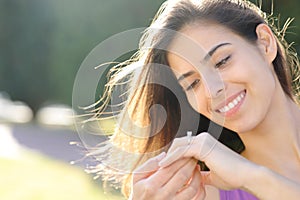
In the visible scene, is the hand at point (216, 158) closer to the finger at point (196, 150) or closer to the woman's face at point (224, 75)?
the finger at point (196, 150)

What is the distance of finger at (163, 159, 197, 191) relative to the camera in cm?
219

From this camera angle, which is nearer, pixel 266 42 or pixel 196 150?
pixel 196 150

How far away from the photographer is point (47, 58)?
13.6m

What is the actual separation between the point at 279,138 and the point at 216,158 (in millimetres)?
601

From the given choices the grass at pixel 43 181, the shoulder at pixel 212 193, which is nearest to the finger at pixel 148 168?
the shoulder at pixel 212 193

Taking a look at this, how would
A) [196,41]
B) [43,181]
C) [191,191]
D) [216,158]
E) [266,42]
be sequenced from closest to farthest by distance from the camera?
[216,158] < [191,191] < [196,41] < [266,42] < [43,181]

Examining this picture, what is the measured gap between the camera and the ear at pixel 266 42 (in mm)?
2574

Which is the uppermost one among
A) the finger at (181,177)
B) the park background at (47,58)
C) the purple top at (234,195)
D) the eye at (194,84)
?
the eye at (194,84)

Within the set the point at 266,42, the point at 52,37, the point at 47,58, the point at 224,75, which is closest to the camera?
the point at 224,75

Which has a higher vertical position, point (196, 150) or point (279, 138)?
point (196, 150)

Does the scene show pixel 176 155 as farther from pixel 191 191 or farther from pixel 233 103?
pixel 233 103

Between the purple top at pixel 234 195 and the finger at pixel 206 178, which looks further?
the purple top at pixel 234 195

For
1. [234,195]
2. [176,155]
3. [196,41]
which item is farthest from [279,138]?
[176,155]

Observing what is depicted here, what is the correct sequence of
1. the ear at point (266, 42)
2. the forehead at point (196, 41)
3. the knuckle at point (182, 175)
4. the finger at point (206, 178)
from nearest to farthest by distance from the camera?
the knuckle at point (182, 175), the finger at point (206, 178), the forehead at point (196, 41), the ear at point (266, 42)
